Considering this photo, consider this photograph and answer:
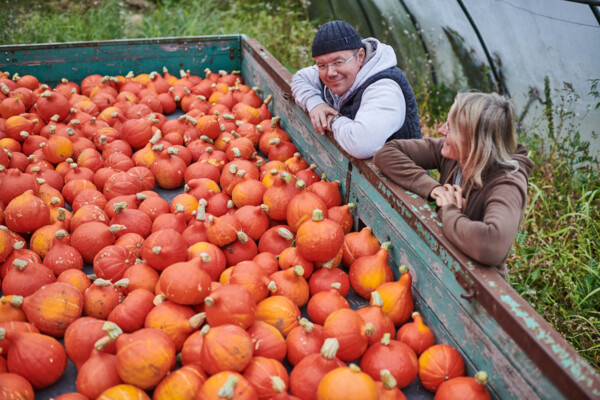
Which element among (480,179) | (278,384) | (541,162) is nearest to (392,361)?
(278,384)

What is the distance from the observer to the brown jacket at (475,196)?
6.12 feet

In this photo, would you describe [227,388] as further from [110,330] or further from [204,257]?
[204,257]

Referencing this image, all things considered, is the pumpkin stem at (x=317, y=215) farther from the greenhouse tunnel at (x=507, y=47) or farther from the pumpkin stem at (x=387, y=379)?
the greenhouse tunnel at (x=507, y=47)

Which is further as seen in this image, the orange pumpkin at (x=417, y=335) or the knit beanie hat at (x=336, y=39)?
the knit beanie hat at (x=336, y=39)

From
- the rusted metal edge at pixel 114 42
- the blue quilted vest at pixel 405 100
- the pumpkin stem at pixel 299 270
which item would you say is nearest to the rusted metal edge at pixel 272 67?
the rusted metal edge at pixel 114 42

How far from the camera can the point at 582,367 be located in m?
1.47

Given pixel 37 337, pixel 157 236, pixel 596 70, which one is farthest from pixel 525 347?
pixel 596 70

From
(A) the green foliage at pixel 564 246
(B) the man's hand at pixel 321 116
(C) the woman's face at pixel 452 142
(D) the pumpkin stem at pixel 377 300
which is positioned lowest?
(A) the green foliage at pixel 564 246

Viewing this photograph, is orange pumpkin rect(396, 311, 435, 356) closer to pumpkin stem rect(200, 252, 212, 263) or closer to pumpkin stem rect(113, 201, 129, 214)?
pumpkin stem rect(200, 252, 212, 263)

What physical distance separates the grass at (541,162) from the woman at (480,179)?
0.82 metres

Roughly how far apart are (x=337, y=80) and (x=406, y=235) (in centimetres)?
119

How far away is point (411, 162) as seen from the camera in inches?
96.3

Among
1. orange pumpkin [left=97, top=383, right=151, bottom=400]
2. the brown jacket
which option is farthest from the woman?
orange pumpkin [left=97, top=383, right=151, bottom=400]

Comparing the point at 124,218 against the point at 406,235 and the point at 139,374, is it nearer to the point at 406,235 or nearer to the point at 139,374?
the point at 139,374
